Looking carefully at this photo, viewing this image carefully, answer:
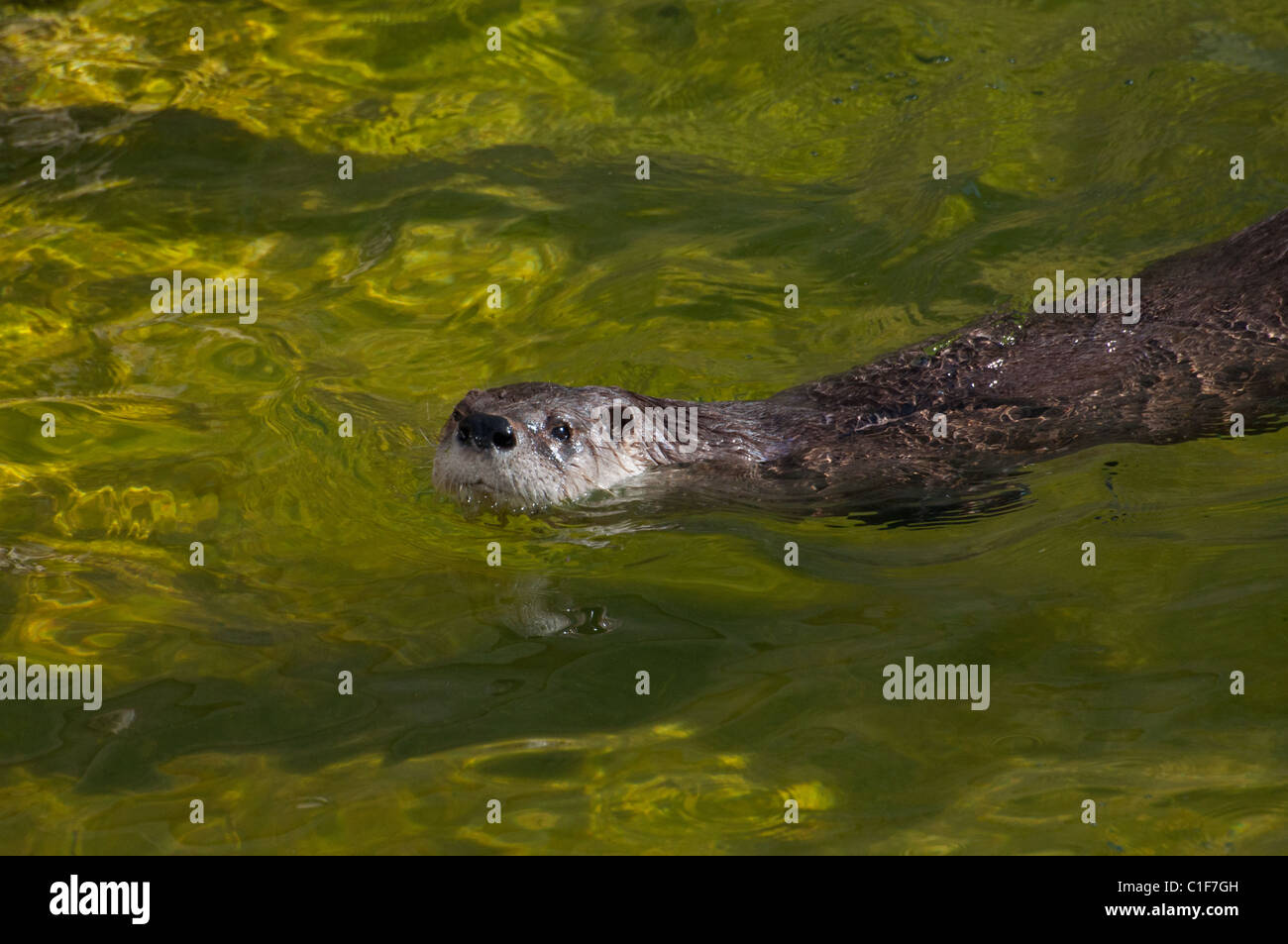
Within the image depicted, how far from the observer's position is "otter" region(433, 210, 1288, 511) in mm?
4750

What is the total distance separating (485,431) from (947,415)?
1609 mm

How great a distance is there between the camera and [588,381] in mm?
5863

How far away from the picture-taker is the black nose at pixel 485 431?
4.46m

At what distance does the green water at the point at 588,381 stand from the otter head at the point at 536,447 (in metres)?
0.16

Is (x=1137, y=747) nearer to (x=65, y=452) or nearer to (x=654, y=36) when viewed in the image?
(x=65, y=452)

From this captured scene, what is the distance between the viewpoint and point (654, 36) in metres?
7.86
